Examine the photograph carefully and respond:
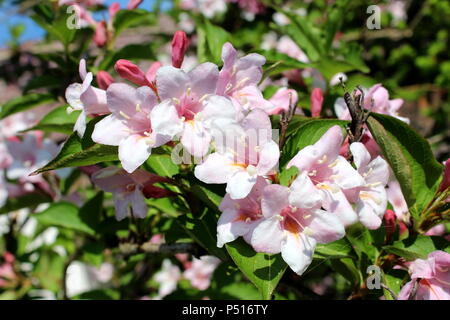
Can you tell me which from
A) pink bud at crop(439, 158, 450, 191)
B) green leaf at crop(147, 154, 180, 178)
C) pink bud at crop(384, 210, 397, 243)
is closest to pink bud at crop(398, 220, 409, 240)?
pink bud at crop(384, 210, 397, 243)

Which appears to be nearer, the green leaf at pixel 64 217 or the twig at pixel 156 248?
the twig at pixel 156 248

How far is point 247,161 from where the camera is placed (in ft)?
3.48

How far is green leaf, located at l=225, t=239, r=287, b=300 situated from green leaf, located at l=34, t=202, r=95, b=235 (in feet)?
2.72

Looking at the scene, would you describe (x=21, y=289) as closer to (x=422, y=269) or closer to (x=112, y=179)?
(x=112, y=179)

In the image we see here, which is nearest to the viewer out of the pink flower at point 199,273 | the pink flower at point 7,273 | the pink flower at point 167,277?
the pink flower at point 7,273

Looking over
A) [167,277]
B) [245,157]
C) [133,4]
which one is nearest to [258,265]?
[245,157]

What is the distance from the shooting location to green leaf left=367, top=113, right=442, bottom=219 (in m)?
1.12

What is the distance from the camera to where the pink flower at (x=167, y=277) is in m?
2.90

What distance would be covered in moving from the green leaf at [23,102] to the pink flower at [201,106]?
0.89 meters

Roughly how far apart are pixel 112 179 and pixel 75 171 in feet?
2.44

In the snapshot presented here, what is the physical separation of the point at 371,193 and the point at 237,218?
316 millimetres

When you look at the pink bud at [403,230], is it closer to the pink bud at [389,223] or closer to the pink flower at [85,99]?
the pink bud at [389,223]

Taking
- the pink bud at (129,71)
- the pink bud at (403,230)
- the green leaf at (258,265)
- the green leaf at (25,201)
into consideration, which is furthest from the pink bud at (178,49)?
the green leaf at (25,201)

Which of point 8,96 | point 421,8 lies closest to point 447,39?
point 421,8
